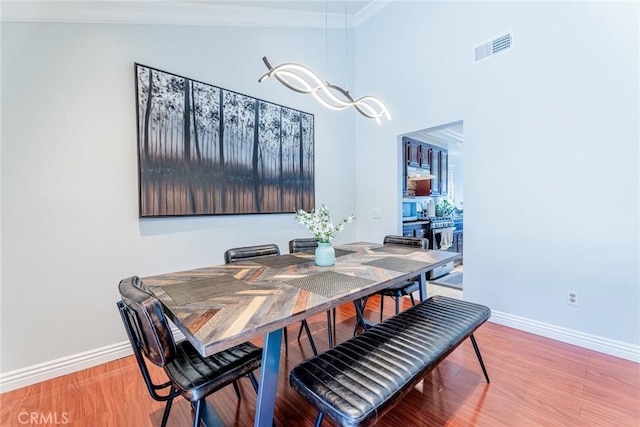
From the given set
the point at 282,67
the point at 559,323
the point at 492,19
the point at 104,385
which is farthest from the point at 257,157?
the point at 559,323

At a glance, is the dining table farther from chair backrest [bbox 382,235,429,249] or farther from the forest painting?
the forest painting

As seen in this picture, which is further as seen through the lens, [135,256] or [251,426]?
[135,256]

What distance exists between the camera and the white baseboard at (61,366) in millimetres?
1838

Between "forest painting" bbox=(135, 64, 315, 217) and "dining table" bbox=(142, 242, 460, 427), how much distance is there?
36.7 inches

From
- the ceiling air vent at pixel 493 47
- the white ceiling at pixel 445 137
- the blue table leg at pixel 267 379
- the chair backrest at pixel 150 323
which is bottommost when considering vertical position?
the blue table leg at pixel 267 379

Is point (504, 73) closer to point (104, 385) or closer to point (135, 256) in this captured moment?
point (135, 256)

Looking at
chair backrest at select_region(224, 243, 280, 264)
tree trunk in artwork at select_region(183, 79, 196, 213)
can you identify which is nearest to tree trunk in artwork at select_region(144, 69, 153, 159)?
tree trunk in artwork at select_region(183, 79, 196, 213)

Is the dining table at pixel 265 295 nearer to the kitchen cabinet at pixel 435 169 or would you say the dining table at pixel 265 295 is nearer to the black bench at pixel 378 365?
the black bench at pixel 378 365

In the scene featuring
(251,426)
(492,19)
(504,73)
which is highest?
(492,19)

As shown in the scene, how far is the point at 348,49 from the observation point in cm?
399

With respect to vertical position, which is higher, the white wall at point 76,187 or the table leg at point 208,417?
the white wall at point 76,187

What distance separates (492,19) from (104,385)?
14.8ft

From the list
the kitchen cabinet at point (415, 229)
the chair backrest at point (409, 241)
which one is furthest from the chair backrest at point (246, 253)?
the kitchen cabinet at point (415, 229)

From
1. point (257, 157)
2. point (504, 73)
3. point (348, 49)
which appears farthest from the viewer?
point (348, 49)
